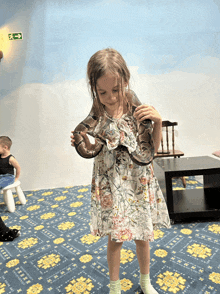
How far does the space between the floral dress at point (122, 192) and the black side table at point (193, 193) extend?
843 millimetres

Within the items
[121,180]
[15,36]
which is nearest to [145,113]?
[121,180]

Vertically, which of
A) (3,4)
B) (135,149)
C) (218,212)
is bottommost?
(218,212)

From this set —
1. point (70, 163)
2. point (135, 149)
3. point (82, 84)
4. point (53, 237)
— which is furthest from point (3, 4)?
point (135, 149)

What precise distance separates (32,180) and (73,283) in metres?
2.15

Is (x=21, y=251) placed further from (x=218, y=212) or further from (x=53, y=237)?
(x=218, y=212)

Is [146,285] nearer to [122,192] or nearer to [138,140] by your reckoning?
[122,192]

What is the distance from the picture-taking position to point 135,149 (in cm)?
76

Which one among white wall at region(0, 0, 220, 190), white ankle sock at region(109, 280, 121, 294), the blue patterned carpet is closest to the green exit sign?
white wall at region(0, 0, 220, 190)

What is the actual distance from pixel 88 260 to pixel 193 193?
1180mm

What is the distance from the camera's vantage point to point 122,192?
816 millimetres

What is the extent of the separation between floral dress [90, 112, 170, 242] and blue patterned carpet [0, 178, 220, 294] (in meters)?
0.46

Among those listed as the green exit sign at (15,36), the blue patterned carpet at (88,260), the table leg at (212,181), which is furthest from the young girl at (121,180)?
the green exit sign at (15,36)

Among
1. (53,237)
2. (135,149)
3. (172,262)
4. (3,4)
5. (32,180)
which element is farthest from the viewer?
(32,180)

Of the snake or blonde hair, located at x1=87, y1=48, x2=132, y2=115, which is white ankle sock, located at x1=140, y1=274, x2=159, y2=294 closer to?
the snake
